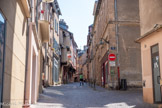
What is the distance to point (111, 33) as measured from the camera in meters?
20.0

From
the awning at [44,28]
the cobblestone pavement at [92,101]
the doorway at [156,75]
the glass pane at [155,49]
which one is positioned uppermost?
the awning at [44,28]

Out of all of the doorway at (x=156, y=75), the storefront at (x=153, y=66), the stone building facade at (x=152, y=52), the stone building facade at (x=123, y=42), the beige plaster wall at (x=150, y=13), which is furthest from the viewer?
the stone building facade at (x=123, y=42)

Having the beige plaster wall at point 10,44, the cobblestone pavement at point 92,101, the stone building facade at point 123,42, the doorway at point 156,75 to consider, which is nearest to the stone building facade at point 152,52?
the doorway at point 156,75

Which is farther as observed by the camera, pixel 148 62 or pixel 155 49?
pixel 148 62

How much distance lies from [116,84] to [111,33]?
13.6 feet

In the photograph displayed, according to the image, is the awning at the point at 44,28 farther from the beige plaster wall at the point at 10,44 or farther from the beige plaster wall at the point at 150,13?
the beige plaster wall at the point at 10,44

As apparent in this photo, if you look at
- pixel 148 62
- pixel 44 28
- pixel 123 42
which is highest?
pixel 123 42

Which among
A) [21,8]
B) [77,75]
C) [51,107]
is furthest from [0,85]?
[77,75]

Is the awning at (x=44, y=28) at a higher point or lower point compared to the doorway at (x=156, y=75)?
higher

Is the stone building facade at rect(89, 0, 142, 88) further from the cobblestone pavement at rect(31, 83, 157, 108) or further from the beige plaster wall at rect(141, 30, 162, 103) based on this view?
the beige plaster wall at rect(141, 30, 162, 103)

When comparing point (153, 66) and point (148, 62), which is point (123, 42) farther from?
point (153, 66)

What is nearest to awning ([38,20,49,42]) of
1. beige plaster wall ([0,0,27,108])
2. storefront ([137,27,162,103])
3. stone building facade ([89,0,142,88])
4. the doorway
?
storefront ([137,27,162,103])

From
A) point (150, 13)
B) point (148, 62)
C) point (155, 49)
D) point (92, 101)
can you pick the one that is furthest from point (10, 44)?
point (150, 13)

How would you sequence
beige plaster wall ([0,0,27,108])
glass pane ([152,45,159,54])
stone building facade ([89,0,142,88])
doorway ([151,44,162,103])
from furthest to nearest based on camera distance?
stone building facade ([89,0,142,88]) < doorway ([151,44,162,103]) < glass pane ([152,45,159,54]) < beige plaster wall ([0,0,27,108])
